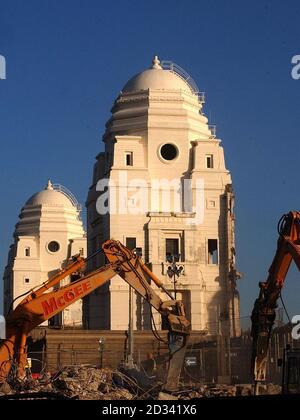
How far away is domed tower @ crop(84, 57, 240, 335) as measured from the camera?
7556 cm

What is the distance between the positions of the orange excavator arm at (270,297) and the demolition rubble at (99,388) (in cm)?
164

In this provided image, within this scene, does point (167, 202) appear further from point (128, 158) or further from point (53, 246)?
point (53, 246)

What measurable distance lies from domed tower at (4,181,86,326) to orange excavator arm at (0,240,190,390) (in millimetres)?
50953

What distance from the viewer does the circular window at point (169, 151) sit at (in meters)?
79.2

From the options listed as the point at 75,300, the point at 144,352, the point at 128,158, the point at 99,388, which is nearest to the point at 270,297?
the point at 99,388

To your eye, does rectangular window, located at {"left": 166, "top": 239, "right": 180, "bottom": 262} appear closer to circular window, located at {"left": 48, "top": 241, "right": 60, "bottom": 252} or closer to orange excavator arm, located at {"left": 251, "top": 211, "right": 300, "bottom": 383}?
circular window, located at {"left": 48, "top": 241, "right": 60, "bottom": 252}

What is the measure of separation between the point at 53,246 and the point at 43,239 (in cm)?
141

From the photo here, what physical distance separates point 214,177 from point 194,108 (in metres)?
5.47

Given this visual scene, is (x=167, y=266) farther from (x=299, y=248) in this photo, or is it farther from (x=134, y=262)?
(x=299, y=248)

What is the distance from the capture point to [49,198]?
10681 cm

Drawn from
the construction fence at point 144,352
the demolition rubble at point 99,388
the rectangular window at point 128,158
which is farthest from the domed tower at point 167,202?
the demolition rubble at point 99,388

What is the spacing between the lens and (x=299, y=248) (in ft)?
135

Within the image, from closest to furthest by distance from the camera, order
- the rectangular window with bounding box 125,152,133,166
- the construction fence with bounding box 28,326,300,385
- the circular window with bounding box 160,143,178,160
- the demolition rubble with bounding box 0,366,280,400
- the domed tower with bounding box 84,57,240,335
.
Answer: the demolition rubble with bounding box 0,366,280,400 < the construction fence with bounding box 28,326,300,385 < the domed tower with bounding box 84,57,240,335 < the rectangular window with bounding box 125,152,133,166 < the circular window with bounding box 160,143,178,160

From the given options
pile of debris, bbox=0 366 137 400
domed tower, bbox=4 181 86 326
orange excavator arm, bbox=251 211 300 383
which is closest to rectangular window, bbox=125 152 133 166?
domed tower, bbox=4 181 86 326
